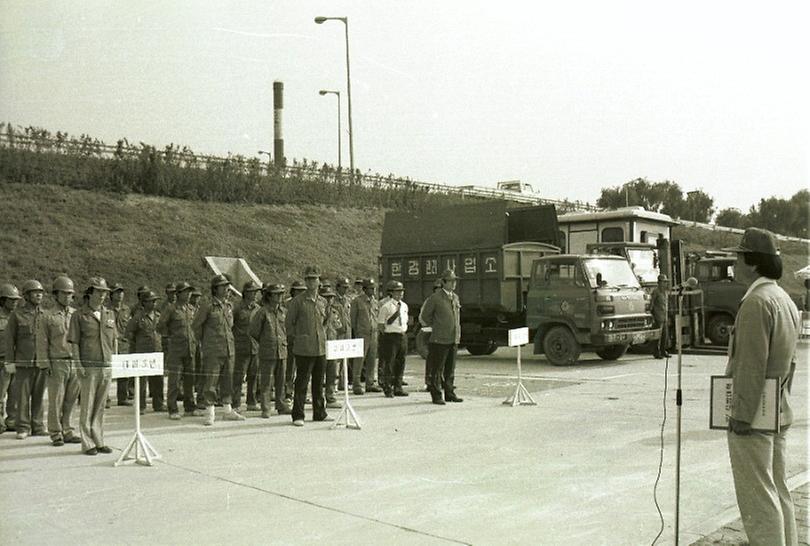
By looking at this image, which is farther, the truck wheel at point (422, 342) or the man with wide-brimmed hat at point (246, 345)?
the truck wheel at point (422, 342)

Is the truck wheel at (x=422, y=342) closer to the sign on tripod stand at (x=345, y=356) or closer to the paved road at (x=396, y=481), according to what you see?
the paved road at (x=396, y=481)

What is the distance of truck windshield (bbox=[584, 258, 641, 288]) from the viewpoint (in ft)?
53.2

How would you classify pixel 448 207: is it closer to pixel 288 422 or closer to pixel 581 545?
pixel 288 422

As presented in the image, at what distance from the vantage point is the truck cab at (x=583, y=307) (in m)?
15.9

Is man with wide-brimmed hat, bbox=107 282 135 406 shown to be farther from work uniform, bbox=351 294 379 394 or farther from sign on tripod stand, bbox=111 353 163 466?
sign on tripod stand, bbox=111 353 163 466

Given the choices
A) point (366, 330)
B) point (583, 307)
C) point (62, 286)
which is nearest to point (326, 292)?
point (366, 330)

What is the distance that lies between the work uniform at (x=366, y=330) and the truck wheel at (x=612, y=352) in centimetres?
611

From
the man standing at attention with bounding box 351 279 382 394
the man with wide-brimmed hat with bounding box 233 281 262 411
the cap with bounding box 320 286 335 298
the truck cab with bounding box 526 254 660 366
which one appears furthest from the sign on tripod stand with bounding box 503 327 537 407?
the truck cab with bounding box 526 254 660 366

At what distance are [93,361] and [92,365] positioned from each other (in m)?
0.06

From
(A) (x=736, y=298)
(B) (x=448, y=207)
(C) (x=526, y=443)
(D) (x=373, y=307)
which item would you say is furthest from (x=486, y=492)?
(A) (x=736, y=298)

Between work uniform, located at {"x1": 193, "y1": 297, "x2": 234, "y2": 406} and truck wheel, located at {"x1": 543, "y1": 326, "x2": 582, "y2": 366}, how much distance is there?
806 centimetres

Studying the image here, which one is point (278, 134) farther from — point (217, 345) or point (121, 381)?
point (217, 345)

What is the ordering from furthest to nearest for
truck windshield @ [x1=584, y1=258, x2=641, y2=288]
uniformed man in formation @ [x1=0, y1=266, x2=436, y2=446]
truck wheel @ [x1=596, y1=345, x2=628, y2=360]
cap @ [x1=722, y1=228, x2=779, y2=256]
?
truck wheel @ [x1=596, y1=345, x2=628, y2=360] < truck windshield @ [x1=584, y1=258, x2=641, y2=288] < uniformed man in formation @ [x1=0, y1=266, x2=436, y2=446] < cap @ [x1=722, y1=228, x2=779, y2=256]

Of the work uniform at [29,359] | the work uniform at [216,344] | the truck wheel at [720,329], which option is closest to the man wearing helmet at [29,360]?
the work uniform at [29,359]
